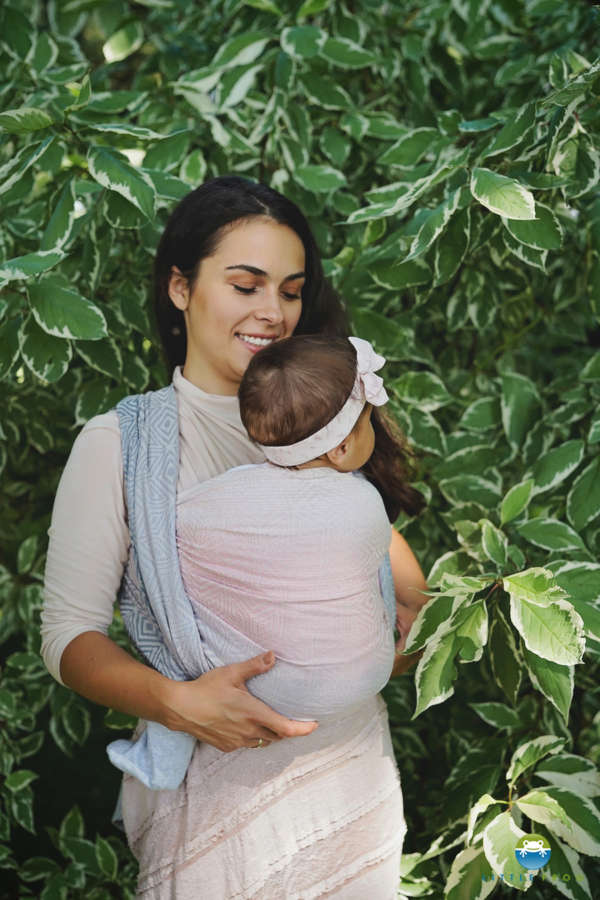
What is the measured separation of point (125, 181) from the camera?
1424 millimetres

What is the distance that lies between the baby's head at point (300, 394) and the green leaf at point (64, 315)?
0.28 meters

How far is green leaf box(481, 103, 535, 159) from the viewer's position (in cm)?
141

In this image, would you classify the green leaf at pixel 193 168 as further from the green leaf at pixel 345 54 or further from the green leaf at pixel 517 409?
the green leaf at pixel 517 409

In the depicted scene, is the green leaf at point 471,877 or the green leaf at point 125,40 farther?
the green leaf at point 125,40

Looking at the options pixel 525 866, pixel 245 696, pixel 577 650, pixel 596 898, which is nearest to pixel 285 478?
pixel 245 696

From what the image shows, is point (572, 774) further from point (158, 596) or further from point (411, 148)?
point (411, 148)

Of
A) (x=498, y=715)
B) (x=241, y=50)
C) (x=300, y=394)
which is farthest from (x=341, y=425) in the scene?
(x=241, y=50)

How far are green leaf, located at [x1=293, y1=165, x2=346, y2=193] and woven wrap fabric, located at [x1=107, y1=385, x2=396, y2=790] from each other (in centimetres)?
72

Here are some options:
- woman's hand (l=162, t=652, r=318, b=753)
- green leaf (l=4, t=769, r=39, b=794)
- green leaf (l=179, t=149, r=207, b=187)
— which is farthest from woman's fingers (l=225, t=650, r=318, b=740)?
green leaf (l=179, t=149, r=207, b=187)

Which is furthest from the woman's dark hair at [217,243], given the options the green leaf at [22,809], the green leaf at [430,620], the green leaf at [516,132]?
the green leaf at [22,809]

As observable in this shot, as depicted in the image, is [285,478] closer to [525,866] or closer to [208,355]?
[208,355]

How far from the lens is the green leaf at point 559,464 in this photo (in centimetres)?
167

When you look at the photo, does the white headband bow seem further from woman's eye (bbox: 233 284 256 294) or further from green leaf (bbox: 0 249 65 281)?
green leaf (bbox: 0 249 65 281)

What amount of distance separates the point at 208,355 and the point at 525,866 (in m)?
0.94
